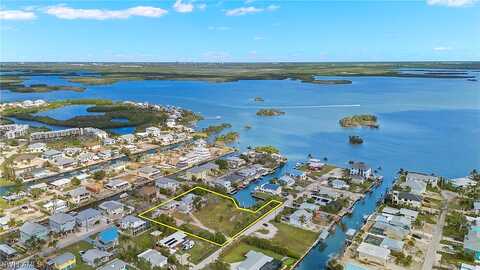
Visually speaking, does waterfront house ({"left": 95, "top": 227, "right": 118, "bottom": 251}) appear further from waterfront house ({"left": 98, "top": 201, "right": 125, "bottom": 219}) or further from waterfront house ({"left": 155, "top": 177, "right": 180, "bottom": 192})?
waterfront house ({"left": 155, "top": 177, "right": 180, "bottom": 192})

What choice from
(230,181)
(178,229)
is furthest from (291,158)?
(178,229)

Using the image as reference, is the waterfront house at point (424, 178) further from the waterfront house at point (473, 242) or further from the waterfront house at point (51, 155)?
the waterfront house at point (51, 155)

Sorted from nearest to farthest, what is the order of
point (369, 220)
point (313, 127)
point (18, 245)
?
1. point (18, 245)
2. point (369, 220)
3. point (313, 127)

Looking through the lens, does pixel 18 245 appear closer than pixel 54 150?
Yes

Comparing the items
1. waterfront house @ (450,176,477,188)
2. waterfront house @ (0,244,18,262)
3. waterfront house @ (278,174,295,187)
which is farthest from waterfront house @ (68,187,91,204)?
waterfront house @ (450,176,477,188)

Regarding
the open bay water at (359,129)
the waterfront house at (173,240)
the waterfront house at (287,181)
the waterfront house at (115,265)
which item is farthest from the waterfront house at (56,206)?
the waterfront house at (287,181)

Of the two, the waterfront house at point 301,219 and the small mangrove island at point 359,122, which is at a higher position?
the small mangrove island at point 359,122

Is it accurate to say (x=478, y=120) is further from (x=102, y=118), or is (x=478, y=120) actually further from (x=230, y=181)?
(x=102, y=118)
